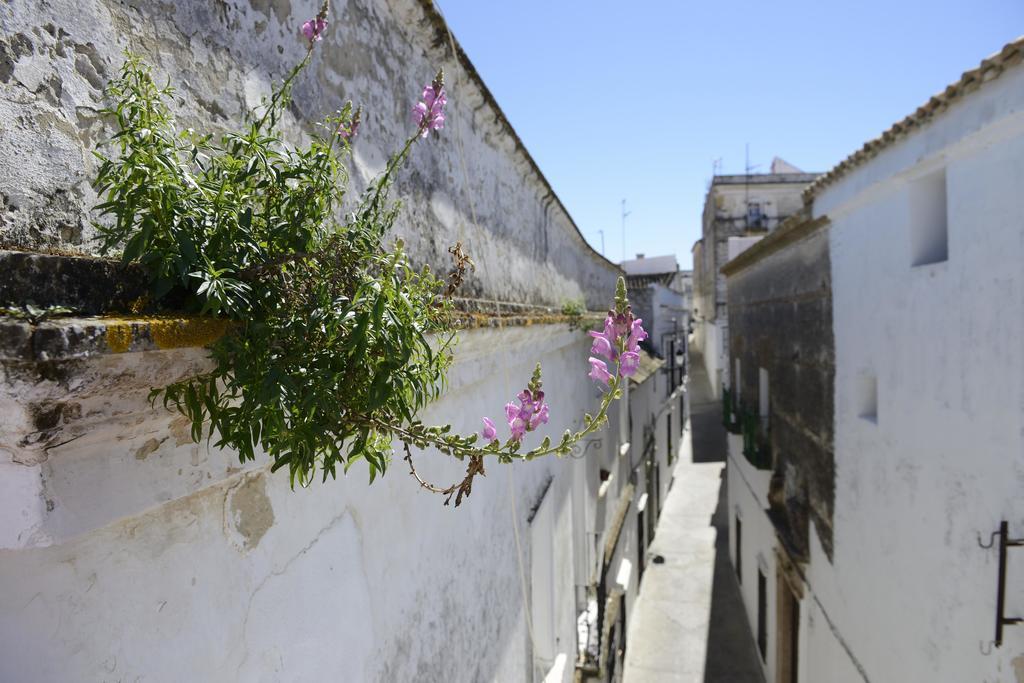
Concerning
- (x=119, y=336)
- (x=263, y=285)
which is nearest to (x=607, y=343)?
(x=263, y=285)

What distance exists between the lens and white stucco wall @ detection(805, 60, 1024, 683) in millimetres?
4133

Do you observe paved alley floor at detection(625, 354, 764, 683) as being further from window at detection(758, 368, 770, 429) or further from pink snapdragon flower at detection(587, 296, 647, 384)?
pink snapdragon flower at detection(587, 296, 647, 384)

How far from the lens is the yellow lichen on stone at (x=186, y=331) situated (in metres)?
1.07

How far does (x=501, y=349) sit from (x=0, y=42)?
2.72m

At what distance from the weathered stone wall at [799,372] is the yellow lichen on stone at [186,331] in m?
7.60

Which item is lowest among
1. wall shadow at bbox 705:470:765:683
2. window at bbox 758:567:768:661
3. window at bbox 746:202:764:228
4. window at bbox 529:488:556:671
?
wall shadow at bbox 705:470:765:683

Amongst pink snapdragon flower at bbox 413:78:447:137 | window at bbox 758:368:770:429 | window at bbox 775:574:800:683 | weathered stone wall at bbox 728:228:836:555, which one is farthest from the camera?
window at bbox 758:368:770:429

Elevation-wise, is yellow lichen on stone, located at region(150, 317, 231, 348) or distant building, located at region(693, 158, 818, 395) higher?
distant building, located at region(693, 158, 818, 395)

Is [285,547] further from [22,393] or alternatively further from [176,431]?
[22,393]

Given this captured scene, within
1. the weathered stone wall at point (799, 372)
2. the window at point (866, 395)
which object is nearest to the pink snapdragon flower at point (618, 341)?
the window at point (866, 395)

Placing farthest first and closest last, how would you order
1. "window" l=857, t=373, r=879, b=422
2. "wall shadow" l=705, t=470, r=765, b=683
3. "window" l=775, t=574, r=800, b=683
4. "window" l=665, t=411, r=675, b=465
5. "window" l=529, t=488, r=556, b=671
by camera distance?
"window" l=665, t=411, r=675, b=465
"wall shadow" l=705, t=470, r=765, b=683
"window" l=775, t=574, r=800, b=683
"window" l=857, t=373, r=879, b=422
"window" l=529, t=488, r=556, b=671

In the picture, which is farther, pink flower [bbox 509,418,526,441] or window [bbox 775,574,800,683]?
window [bbox 775,574,800,683]

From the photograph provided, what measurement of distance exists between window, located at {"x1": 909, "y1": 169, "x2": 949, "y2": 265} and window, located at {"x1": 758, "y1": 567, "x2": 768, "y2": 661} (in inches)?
273

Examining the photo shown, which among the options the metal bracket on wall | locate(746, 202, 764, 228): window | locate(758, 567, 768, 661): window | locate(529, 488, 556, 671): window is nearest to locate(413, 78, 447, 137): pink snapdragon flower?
locate(529, 488, 556, 671): window
